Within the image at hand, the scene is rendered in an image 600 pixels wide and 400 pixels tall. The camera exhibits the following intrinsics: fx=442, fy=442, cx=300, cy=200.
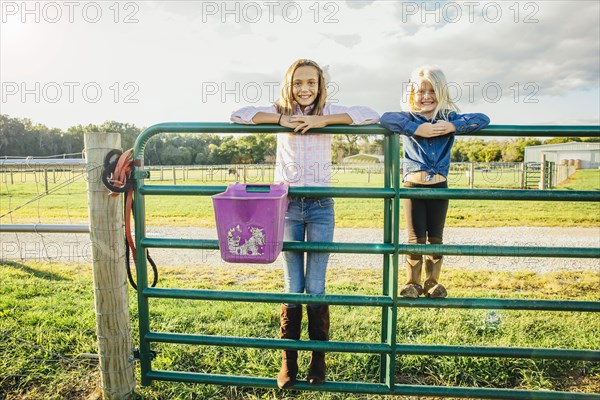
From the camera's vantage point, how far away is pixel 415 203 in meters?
3.03

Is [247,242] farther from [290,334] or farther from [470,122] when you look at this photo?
[470,122]

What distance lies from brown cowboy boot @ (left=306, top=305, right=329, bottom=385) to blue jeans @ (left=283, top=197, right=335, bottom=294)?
0.15 meters

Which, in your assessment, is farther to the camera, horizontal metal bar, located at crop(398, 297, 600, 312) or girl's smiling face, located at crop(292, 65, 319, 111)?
girl's smiling face, located at crop(292, 65, 319, 111)

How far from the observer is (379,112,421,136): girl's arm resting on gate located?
247 centimetres

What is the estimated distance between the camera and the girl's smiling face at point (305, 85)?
266 centimetres

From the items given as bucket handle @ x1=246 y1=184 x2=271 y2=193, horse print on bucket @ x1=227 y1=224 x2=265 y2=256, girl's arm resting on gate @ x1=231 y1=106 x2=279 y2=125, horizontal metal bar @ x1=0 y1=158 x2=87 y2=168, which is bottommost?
horse print on bucket @ x1=227 y1=224 x2=265 y2=256

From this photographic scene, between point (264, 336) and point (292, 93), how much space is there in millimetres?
2067

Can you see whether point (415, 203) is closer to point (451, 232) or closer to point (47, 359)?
point (47, 359)

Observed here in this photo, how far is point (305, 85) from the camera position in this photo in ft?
8.77

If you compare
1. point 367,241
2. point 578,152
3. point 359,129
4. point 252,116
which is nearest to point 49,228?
point 252,116

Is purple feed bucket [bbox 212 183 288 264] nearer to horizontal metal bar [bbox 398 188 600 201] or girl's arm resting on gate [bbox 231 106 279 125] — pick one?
girl's arm resting on gate [bbox 231 106 279 125]

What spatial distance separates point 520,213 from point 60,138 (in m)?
53.1

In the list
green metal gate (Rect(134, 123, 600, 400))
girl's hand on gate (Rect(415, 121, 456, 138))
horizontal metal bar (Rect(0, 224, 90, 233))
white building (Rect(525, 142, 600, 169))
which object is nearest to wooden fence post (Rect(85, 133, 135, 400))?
green metal gate (Rect(134, 123, 600, 400))

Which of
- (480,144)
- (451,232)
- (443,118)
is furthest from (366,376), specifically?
(480,144)
